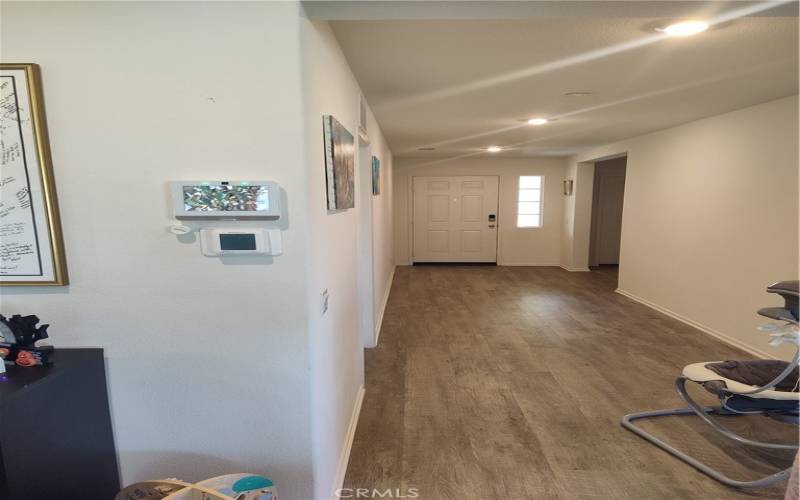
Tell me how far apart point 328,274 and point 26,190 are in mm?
1071

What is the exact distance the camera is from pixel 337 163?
171 centimetres

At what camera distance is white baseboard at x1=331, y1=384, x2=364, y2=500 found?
71.5 inches

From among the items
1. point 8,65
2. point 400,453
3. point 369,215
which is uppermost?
point 8,65

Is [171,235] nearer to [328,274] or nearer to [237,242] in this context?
[237,242]

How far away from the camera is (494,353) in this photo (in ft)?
11.1

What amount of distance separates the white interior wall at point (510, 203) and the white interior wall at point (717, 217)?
218 cm

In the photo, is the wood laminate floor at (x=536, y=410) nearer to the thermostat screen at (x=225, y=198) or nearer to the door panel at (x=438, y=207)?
the thermostat screen at (x=225, y=198)

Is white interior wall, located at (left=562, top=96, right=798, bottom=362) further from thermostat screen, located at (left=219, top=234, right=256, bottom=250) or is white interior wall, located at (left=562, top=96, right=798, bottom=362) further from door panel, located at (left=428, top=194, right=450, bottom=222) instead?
thermostat screen, located at (left=219, top=234, right=256, bottom=250)

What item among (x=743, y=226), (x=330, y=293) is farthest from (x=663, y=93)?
(x=330, y=293)

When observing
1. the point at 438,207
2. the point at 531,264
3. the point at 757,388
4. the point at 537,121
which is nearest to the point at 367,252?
the point at 537,121

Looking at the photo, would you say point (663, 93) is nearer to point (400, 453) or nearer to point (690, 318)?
point (690, 318)

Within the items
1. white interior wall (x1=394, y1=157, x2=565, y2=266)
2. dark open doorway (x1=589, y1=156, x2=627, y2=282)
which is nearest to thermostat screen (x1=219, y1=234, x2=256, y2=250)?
white interior wall (x1=394, y1=157, x2=565, y2=266)

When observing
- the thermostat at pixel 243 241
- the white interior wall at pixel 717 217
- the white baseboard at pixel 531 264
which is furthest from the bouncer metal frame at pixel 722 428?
the white baseboard at pixel 531 264

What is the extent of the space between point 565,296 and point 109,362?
5103 millimetres
